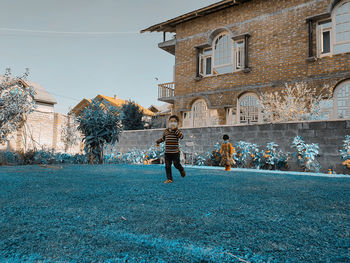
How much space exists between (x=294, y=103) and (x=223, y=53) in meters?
5.37

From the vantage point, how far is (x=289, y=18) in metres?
11.3

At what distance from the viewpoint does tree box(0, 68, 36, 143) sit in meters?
8.15

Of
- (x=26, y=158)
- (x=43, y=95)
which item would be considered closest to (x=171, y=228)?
(x=26, y=158)

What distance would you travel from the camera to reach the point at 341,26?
410 inches

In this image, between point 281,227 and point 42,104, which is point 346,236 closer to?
point 281,227

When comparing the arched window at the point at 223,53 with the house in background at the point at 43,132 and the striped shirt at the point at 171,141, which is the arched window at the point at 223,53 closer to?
the striped shirt at the point at 171,141

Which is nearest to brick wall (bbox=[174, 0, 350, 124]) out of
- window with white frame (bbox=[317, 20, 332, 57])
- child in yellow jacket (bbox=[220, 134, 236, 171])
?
window with white frame (bbox=[317, 20, 332, 57])

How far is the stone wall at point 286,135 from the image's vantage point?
6.95 meters

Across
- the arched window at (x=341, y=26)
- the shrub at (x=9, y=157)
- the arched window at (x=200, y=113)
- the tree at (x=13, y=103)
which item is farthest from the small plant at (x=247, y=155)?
the tree at (x=13, y=103)

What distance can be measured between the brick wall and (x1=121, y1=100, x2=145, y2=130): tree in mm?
4131

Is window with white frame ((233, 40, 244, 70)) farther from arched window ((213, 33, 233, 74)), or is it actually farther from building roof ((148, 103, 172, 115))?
building roof ((148, 103, 172, 115))

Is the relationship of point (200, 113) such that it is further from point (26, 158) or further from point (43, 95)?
point (43, 95)

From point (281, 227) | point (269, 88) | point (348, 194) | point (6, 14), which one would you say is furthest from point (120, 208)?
point (6, 14)

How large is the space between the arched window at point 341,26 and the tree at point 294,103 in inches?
75.8
